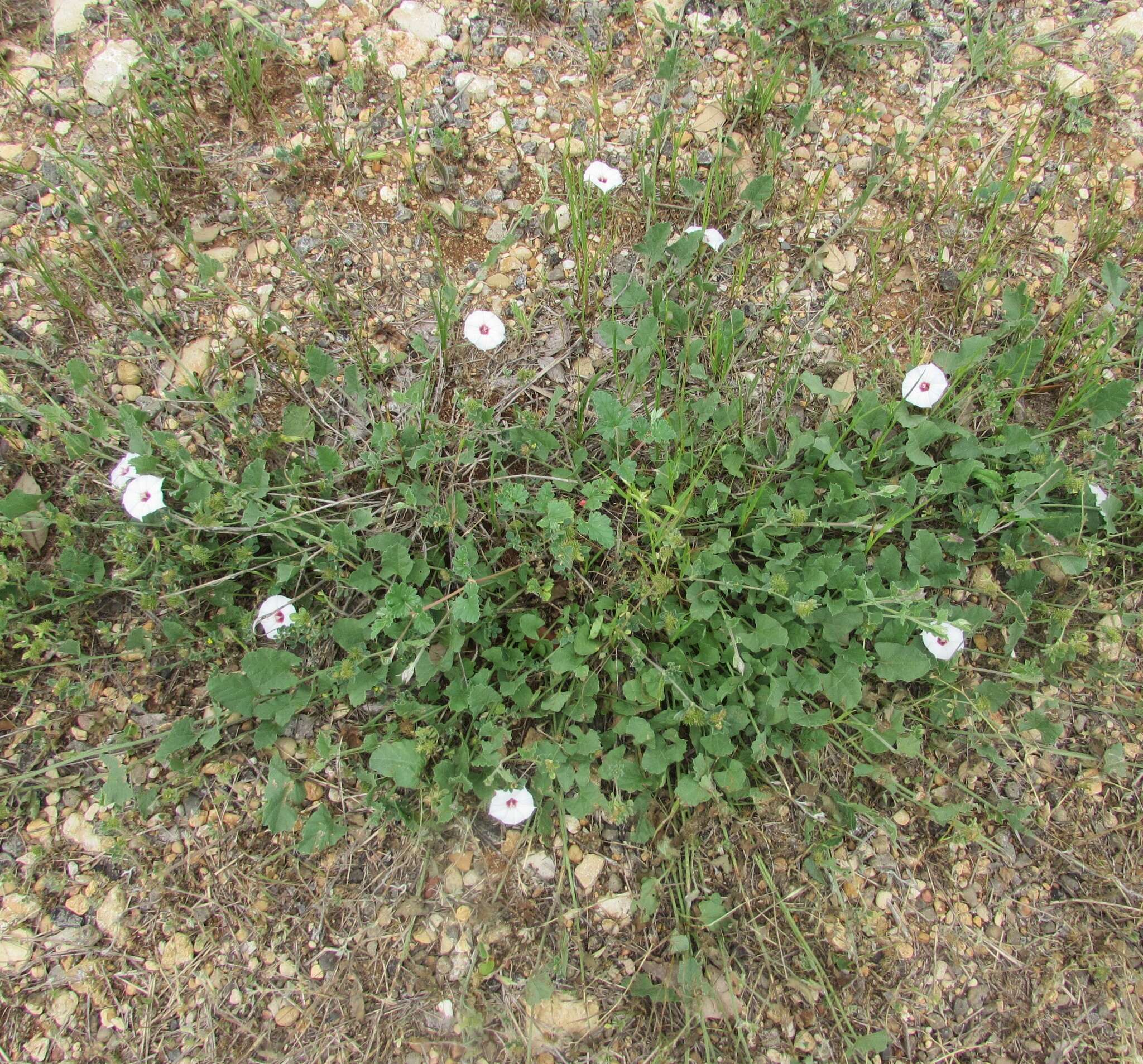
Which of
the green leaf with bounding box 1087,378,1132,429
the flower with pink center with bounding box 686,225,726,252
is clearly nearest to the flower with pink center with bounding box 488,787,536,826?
the flower with pink center with bounding box 686,225,726,252

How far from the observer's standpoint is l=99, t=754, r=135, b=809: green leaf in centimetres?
Answer: 193

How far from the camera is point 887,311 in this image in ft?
8.39

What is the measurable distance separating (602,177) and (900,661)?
1.75m

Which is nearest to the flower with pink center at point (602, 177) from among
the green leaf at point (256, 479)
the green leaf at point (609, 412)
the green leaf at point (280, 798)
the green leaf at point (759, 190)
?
the green leaf at point (759, 190)

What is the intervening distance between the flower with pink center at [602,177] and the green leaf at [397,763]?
182cm

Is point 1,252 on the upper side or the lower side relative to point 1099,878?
upper

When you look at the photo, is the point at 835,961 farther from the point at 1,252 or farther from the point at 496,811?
the point at 1,252

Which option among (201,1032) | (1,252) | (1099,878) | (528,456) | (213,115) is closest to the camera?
(201,1032)

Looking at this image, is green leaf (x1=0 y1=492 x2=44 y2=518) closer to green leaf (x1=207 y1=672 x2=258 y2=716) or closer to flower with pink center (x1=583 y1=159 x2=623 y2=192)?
green leaf (x1=207 y1=672 x2=258 y2=716)

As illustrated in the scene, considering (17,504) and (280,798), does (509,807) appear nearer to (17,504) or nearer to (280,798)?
(280,798)

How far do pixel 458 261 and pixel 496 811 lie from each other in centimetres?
171

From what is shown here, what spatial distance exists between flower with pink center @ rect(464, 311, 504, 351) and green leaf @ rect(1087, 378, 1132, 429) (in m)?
1.77

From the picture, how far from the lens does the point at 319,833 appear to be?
1.96 metres

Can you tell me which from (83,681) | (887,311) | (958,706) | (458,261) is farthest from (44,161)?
(958,706)
